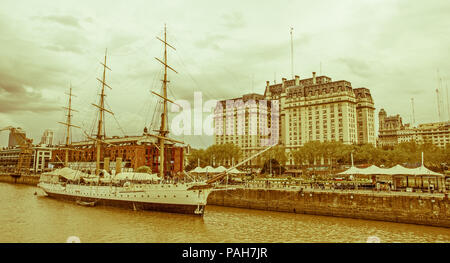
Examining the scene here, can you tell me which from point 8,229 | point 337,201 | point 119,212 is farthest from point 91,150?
point 337,201

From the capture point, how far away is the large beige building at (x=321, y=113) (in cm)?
13775

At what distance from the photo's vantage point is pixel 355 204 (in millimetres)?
38094

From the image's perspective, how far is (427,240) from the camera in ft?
87.5

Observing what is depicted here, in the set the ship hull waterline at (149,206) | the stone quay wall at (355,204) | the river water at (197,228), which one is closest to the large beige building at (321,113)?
the stone quay wall at (355,204)

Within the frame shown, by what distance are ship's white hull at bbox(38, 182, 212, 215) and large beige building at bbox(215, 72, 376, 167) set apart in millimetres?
101389

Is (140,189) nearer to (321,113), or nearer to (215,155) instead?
(215,155)

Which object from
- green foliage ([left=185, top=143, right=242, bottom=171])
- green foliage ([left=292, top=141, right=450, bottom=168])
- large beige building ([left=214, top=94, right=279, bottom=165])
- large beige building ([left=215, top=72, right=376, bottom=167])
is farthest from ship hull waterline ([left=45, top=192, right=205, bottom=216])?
large beige building ([left=214, top=94, right=279, bottom=165])

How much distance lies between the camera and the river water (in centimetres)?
2758

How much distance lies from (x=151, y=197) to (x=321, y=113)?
116m

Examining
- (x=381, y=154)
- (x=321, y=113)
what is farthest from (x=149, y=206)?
(x=321, y=113)

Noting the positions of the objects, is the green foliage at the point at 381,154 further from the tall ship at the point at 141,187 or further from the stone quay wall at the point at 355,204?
the tall ship at the point at 141,187

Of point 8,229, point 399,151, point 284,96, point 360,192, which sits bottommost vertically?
point 8,229
